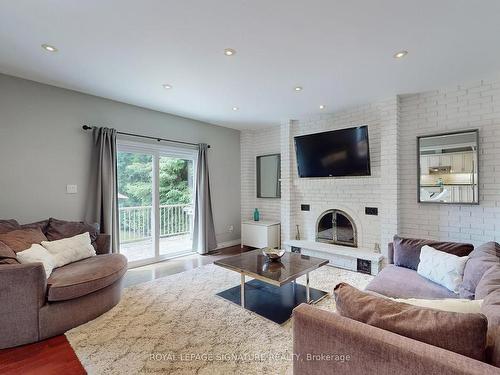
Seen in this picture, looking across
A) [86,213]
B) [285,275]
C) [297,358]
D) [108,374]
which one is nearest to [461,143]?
[285,275]


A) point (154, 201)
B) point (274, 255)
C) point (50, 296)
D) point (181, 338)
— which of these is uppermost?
point (154, 201)

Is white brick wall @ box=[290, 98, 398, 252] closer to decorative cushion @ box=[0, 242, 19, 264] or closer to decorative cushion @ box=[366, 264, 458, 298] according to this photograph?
decorative cushion @ box=[366, 264, 458, 298]

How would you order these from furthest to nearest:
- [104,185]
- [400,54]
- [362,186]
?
[362,186]
[104,185]
[400,54]

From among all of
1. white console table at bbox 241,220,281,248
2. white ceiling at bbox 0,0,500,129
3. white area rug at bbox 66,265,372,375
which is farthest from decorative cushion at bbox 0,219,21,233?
white console table at bbox 241,220,281,248

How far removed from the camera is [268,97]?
369 cm

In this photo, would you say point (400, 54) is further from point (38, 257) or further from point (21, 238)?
point (21, 238)

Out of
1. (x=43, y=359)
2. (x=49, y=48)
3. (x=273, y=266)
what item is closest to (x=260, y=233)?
(x=273, y=266)

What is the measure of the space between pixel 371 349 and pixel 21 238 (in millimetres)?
3090

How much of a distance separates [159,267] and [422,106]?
4504 mm

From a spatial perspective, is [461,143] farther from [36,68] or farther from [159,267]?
[36,68]

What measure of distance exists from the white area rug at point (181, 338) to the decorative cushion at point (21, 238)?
0.94 m

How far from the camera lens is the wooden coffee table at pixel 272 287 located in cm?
245

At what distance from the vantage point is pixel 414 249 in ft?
8.59

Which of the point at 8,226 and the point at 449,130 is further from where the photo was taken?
the point at 449,130
